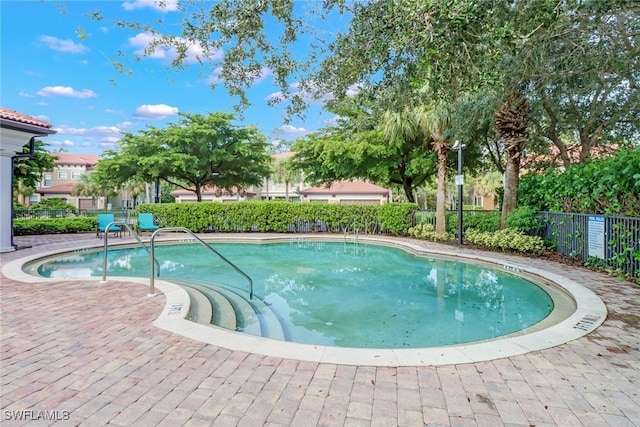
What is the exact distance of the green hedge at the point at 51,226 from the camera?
14836 mm

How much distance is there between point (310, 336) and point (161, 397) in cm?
256

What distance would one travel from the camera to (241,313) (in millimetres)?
5562

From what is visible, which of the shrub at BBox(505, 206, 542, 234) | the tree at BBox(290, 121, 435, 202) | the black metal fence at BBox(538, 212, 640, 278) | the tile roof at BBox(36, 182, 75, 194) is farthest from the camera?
the tile roof at BBox(36, 182, 75, 194)

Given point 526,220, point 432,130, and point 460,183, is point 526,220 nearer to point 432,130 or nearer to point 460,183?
point 460,183

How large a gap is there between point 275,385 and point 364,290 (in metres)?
4.87

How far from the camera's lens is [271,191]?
155ft

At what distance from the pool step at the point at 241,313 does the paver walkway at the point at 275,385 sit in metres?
1.16

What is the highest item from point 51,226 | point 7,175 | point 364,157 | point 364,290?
point 364,157

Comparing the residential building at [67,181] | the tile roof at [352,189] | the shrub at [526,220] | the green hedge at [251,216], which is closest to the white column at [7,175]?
the green hedge at [251,216]

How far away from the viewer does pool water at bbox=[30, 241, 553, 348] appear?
5047 millimetres

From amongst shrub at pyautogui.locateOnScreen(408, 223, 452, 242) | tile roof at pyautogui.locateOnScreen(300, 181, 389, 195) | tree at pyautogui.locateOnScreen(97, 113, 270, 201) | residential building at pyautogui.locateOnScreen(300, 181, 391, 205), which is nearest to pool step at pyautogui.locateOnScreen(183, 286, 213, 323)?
shrub at pyautogui.locateOnScreen(408, 223, 452, 242)

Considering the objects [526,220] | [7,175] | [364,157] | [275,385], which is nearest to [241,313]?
[275,385]

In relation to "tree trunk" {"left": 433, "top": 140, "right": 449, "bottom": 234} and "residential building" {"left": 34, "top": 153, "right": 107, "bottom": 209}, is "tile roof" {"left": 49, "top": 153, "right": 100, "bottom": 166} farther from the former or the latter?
"tree trunk" {"left": 433, "top": 140, "right": 449, "bottom": 234}

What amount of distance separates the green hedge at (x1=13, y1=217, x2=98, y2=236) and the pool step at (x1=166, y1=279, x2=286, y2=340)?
42.0 feet
